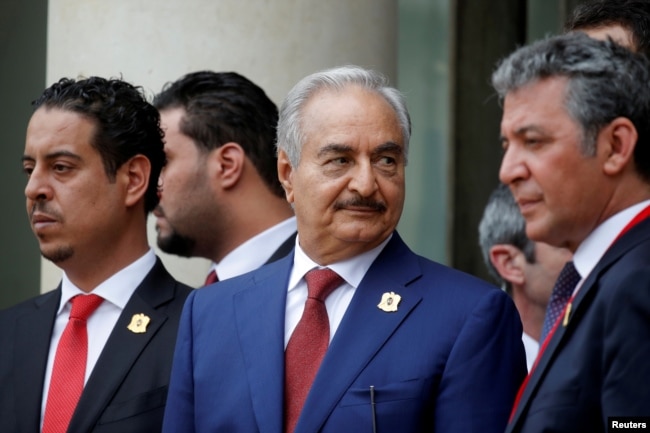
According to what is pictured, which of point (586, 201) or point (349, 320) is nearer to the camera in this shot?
point (586, 201)

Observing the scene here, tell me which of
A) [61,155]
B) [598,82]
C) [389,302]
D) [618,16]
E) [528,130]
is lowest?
[389,302]

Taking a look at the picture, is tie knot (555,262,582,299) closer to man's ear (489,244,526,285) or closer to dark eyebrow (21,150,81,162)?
dark eyebrow (21,150,81,162)

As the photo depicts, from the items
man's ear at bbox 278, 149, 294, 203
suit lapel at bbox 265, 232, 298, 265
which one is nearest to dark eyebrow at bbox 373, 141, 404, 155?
man's ear at bbox 278, 149, 294, 203

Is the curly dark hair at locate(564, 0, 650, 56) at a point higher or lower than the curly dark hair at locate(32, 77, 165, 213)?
higher

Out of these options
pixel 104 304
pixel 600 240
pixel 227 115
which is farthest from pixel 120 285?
pixel 600 240

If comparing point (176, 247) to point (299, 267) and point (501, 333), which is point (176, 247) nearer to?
point (299, 267)

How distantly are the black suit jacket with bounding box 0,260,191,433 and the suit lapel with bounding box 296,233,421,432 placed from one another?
2.65ft

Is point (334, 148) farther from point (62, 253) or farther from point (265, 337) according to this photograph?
point (62, 253)

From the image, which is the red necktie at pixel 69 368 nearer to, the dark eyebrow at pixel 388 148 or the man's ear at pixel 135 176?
the man's ear at pixel 135 176

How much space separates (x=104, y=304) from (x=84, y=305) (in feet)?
0.26

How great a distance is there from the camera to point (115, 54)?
6.25 meters

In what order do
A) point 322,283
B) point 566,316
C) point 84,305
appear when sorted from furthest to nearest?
point 84,305
point 322,283
point 566,316

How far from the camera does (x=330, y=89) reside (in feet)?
14.3

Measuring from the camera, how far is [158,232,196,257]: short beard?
5715 millimetres
